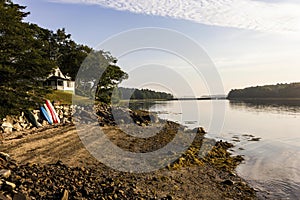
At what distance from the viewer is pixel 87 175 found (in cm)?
995

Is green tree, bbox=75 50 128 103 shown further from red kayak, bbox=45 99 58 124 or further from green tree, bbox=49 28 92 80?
red kayak, bbox=45 99 58 124

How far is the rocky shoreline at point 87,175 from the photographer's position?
8.08m

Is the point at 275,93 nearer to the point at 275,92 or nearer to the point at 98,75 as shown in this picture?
the point at 275,92

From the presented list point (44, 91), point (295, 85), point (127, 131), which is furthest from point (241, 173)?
point (295, 85)

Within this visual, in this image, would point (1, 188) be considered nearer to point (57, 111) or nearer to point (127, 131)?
point (127, 131)

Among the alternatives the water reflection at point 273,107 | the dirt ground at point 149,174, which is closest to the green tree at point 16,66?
the dirt ground at point 149,174

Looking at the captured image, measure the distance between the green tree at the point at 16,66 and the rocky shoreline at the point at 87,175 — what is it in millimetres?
2398

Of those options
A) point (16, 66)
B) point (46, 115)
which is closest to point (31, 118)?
point (46, 115)

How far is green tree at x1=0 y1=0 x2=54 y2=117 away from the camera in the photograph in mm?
16828

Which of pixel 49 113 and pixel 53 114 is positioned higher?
pixel 49 113

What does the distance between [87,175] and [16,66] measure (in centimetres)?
1211

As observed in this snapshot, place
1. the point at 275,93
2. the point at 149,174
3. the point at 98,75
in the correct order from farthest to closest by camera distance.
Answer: the point at 275,93, the point at 98,75, the point at 149,174

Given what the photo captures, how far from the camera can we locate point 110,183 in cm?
935

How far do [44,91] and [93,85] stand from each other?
3437 cm
